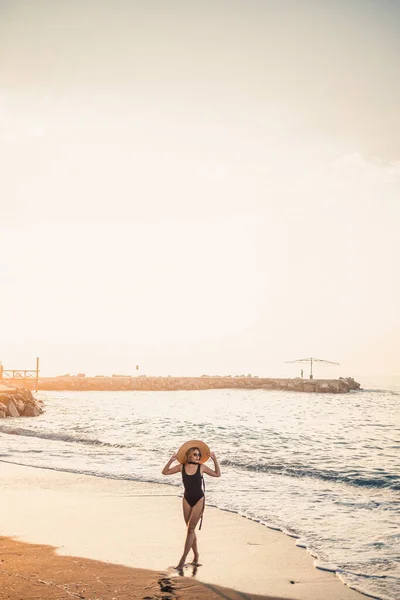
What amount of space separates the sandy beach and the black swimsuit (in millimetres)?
821

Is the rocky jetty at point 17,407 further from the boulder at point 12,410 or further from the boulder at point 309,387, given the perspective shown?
the boulder at point 309,387

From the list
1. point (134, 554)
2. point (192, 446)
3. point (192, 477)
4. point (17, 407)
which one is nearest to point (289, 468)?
point (134, 554)

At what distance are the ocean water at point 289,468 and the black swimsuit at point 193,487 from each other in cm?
209

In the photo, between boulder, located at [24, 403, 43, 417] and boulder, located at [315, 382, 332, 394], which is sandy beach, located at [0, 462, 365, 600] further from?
boulder, located at [315, 382, 332, 394]

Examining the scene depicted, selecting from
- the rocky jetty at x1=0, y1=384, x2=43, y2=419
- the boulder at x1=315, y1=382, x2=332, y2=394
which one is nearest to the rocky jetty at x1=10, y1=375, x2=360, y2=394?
the boulder at x1=315, y1=382, x2=332, y2=394

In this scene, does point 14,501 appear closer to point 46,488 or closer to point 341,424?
point 46,488

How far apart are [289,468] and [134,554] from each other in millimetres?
9353

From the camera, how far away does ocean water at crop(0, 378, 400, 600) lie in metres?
7.89

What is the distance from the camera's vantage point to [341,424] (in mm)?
31594

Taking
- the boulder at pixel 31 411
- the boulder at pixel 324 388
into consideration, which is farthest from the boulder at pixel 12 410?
the boulder at pixel 324 388

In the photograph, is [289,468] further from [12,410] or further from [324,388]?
[324,388]

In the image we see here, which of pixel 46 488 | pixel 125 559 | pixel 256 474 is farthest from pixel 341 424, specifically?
pixel 125 559

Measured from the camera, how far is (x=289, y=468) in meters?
15.3

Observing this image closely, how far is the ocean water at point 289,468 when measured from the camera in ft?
25.9
